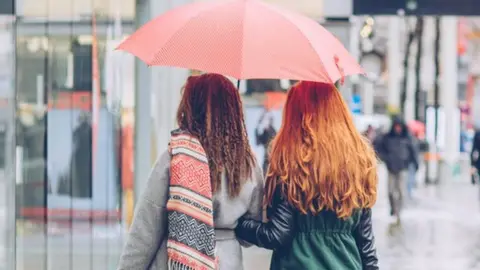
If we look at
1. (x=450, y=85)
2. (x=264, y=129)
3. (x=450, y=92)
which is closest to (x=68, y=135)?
(x=264, y=129)

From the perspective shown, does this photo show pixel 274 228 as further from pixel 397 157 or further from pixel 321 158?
pixel 397 157

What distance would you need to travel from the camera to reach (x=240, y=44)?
12.2 feet

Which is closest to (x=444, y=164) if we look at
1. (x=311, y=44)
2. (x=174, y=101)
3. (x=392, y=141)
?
(x=392, y=141)

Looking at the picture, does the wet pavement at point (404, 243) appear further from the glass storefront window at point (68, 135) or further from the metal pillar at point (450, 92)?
the metal pillar at point (450, 92)

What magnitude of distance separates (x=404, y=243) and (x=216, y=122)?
32.4ft

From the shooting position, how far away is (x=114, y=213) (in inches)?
347

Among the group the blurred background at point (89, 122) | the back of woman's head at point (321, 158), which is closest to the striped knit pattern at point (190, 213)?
the back of woman's head at point (321, 158)

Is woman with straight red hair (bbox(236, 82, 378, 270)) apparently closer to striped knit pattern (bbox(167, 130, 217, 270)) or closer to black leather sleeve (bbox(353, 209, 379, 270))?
black leather sleeve (bbox(353, 209, 379, 270))

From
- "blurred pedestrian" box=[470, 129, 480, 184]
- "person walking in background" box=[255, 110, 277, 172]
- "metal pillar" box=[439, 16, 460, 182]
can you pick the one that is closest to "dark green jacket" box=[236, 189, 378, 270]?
"person walking in background" box=[255, 110, 277, 172]

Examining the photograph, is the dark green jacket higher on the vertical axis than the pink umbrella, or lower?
lower

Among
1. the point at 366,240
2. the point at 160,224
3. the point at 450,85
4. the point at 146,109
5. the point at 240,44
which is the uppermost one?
the point at 240,44

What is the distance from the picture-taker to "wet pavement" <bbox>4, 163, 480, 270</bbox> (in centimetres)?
779

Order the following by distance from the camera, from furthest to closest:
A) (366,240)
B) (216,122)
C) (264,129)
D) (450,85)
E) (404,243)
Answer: (450,85) < (404,243) < (264,129) < (366,240) < (216,122)

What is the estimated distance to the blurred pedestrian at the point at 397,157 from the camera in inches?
611
